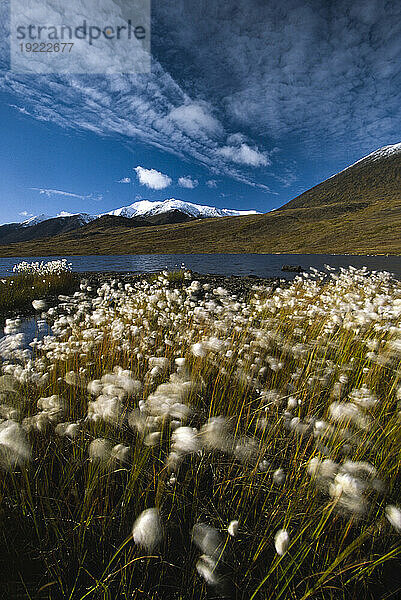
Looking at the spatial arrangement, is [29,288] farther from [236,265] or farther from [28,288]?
[236,265]

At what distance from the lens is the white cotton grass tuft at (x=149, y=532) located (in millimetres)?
1284

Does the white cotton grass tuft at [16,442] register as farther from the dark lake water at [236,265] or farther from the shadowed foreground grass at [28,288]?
the dark lake water at [236,265]

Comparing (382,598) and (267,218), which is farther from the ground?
(267,218)

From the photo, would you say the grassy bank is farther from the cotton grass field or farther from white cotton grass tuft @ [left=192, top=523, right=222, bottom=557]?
white cotton grass tuft @ [left=192, top=523, right=222, bottom=557]

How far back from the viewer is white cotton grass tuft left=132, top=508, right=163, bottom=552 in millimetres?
1284

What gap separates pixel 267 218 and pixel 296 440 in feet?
492

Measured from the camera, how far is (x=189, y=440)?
1.62 metres

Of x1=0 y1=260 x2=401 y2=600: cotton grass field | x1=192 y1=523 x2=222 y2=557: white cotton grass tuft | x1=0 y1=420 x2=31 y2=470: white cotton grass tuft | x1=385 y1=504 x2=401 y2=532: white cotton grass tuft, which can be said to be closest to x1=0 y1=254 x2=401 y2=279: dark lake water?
x1=0 y1=260 x2=401 y2=600: cotton grass field

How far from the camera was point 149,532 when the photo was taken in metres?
1.31

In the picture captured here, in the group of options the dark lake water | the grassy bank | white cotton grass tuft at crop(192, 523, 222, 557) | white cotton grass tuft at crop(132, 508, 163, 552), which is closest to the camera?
white cotton grass tuft at crop(132, 508, 163, 552)

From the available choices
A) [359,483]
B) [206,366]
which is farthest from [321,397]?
[359,483]

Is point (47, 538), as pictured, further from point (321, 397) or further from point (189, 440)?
point (321, 397)

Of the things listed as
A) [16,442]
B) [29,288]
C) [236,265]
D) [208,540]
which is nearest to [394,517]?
[208,540]

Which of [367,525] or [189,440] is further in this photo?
[367,525]
